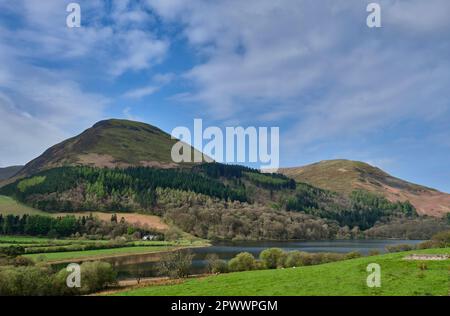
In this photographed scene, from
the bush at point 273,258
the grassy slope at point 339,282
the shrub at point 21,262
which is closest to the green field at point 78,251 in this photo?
the shrub at point 21,262

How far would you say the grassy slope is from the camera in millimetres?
34688

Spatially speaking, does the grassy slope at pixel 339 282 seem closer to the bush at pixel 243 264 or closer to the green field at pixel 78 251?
the bush at pixel 243 264

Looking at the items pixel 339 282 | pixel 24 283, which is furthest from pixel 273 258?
pixel 339 282

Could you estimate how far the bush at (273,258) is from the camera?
286 ft

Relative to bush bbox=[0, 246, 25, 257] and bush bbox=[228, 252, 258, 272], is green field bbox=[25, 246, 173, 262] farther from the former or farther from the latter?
bush bbox=[228, 252, 258, 272]

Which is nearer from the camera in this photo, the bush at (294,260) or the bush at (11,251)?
the bush at (294,260)

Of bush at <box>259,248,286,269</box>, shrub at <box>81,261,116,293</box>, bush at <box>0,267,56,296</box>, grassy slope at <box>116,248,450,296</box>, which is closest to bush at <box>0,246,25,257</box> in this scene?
shrub at <box>81,261,116,293</box>

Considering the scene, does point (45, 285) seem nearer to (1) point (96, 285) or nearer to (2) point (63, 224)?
(1) point (96, 285)

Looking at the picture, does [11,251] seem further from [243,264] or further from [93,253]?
[243,264]

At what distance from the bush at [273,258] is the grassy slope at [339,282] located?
38558mm

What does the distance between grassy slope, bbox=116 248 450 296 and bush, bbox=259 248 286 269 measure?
38558 millimetres
